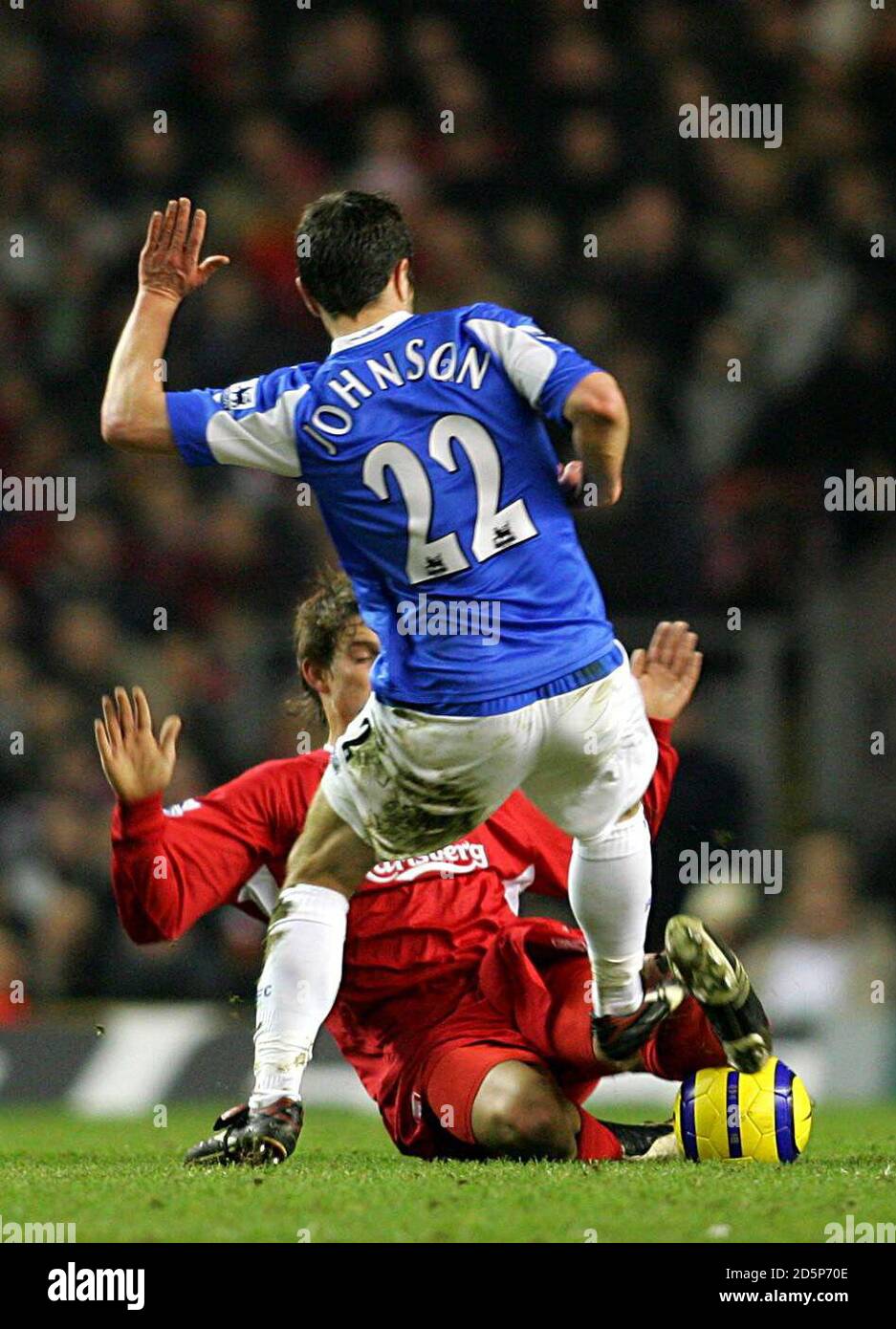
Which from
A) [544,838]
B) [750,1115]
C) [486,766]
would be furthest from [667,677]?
[750,1115]

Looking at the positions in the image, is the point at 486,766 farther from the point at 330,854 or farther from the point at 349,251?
the point at 349,251

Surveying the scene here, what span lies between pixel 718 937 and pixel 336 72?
8.22m

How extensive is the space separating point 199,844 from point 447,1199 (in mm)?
1226

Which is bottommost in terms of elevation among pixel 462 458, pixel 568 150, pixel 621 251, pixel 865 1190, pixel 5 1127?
pixel 5 1127

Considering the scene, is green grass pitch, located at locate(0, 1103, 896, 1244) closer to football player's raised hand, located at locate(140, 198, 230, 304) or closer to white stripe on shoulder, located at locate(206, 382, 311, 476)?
white stripe on shoulder, located at locate(206, 382, 311, 476)

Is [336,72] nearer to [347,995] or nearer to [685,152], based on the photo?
[685,152]

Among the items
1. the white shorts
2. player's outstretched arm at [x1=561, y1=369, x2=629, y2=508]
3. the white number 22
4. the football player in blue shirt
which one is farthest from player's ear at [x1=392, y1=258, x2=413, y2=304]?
the white shorts

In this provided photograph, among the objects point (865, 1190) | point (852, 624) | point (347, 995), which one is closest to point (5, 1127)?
point (347, 995)

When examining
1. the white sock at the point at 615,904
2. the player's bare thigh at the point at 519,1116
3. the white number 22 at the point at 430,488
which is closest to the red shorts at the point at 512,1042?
the player's bare thigh at the point at 519,1116

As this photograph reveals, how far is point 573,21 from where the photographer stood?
37.0 ft

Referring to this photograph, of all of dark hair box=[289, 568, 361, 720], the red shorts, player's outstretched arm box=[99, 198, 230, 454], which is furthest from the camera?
dark hair box=[289, 568, 361, 720]

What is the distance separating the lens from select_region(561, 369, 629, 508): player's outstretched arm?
3.75 m

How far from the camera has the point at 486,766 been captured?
12.9 feet

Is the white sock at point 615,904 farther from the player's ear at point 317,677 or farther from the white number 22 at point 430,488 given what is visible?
the player's ear at point 317,677
